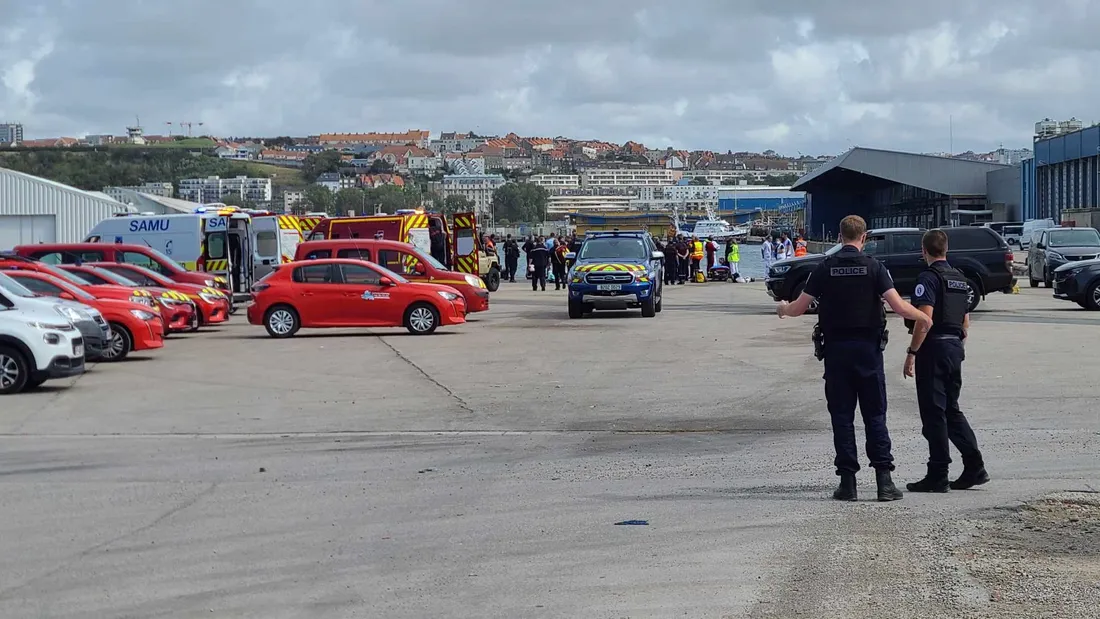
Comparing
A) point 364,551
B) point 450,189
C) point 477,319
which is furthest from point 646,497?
point 450,189

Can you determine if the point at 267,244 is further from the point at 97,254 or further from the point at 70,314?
the point at 70,314

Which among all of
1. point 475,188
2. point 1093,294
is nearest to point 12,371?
point 1093,294

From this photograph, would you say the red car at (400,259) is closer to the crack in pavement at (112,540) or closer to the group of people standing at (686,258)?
the crack in pavement at (112,540)

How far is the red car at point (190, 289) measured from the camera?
1083 inches

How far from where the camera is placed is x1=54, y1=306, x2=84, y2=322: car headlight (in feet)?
59.9

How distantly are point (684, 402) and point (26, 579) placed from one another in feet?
30.2

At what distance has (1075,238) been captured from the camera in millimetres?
39531

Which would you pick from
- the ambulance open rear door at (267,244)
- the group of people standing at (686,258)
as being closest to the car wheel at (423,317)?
the ambulance open rear door at (267,244)

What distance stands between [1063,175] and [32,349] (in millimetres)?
72620

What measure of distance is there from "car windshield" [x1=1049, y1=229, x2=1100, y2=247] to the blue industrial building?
34.5 metres

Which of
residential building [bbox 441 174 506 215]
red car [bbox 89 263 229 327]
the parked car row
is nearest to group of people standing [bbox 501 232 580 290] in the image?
red car [bbox 89 263 229 327]

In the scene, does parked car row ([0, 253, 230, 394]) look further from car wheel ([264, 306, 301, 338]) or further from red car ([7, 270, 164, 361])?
car wheel ([264, 306, 301, 338])

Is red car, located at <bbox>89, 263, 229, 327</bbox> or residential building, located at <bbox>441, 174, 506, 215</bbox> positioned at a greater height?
residential building, located at <bbox>441, 174, 506, 215</bbox>

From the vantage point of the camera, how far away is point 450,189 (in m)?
178
